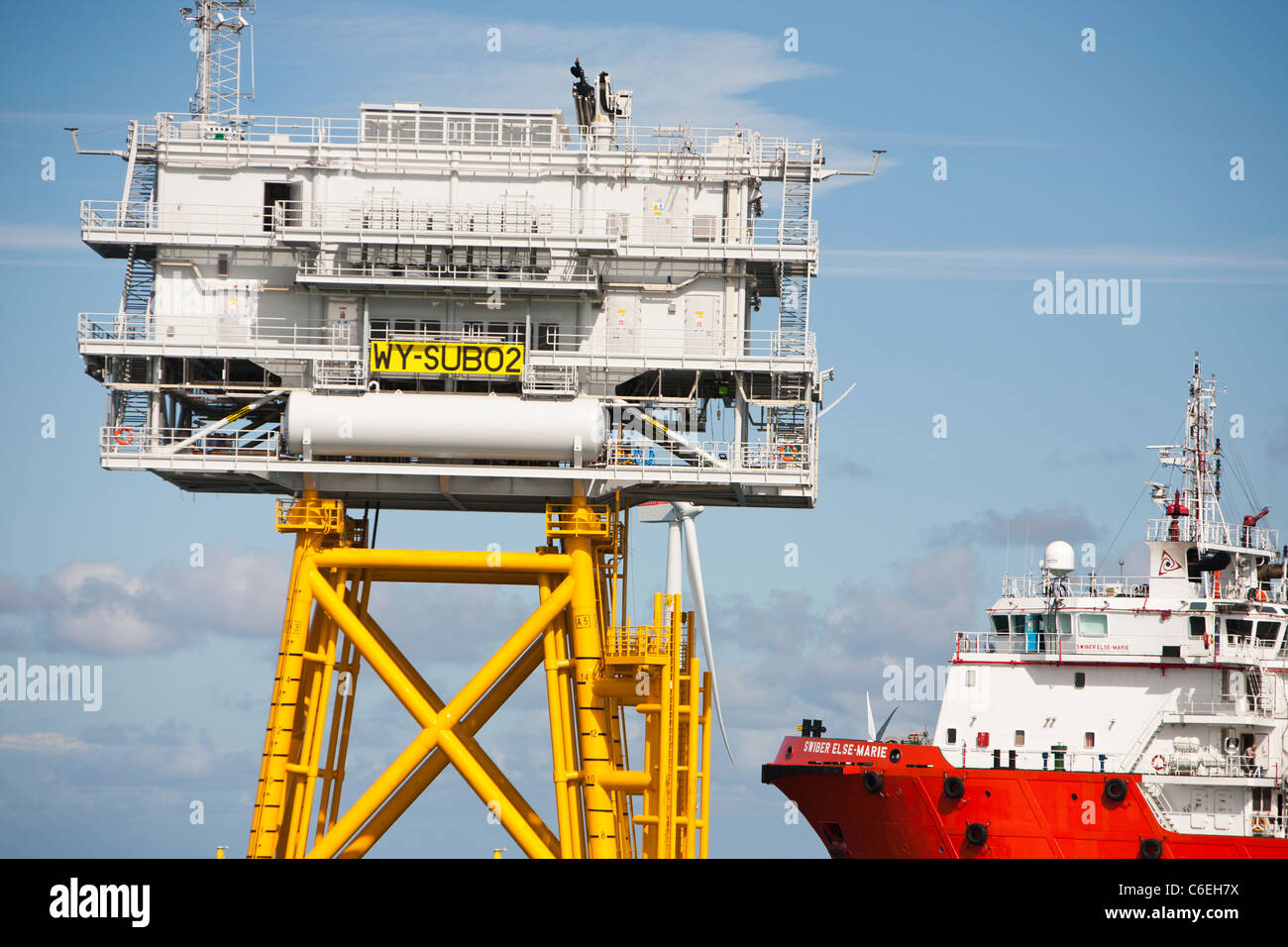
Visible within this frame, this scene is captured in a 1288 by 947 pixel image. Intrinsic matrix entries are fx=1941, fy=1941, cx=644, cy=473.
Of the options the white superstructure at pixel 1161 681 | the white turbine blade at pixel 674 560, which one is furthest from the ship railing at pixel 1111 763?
the white turbine blade at pixel 674 560

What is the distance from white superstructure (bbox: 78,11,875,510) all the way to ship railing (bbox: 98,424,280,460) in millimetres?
73

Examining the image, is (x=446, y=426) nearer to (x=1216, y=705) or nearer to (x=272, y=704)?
(x=272, y=704)

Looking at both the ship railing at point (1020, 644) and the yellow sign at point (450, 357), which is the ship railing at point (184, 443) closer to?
the yellow sign at point (450, 357)

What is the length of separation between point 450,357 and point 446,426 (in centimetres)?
186

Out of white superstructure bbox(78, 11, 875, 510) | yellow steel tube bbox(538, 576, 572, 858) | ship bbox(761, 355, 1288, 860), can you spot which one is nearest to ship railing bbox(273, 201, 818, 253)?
white superstructure bbox(78, 11, 875, 510)

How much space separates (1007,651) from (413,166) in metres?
31.7

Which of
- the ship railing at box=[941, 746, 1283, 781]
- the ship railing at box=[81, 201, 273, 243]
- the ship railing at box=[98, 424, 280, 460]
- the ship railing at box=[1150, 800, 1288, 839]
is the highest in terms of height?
the ship railing at box=[81, 201, 273, 243]

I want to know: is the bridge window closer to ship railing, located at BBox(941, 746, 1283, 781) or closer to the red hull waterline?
ship railing, located at BBox(941, 746, 1283, 781)

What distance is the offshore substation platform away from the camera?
45562mm

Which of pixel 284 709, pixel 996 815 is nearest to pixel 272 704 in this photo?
pixel 284 709

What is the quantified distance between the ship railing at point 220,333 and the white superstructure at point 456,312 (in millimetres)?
55

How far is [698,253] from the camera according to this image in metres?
46.4
